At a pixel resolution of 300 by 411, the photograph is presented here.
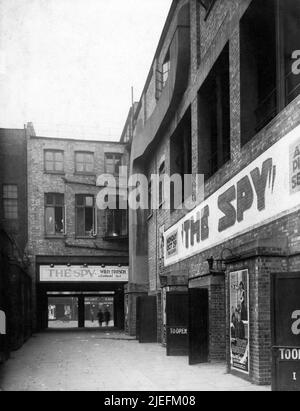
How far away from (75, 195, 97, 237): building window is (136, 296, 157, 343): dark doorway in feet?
33.7

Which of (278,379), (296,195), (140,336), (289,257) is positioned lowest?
(140,336)

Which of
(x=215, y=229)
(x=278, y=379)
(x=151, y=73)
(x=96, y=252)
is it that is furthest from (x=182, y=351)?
(x=96, y=252)

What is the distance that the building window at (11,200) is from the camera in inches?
1214

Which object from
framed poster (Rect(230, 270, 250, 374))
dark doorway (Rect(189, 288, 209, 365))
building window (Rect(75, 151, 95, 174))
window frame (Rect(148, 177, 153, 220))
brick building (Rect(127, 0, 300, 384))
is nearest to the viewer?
brick building (Rect(127, 0, 300, 384))

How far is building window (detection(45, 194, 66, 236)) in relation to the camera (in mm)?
31169

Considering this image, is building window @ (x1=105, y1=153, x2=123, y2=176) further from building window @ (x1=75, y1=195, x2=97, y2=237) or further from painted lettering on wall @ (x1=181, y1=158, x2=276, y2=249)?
painted lettering on wall @ (x1=181, y1=158, x2=276, y2=249)

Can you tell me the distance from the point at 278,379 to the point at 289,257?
2230 mm

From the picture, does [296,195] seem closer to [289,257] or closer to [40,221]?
[289,257]

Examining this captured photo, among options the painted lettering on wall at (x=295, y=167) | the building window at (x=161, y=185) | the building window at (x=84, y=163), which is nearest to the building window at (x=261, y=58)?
the painted lettering on wall at (x=295, y=167)

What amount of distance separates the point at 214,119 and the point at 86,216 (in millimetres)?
15998

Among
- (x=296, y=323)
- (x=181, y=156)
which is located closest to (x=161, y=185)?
(x=181, y=156)

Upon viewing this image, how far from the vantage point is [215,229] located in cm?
1405

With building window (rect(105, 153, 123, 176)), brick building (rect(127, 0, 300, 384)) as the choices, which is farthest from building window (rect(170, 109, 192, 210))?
building window (rect(105, 153, 123, 176))

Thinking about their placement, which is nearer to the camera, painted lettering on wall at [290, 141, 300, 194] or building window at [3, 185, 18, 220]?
painted lettering on wall at [290, 141, 300, 194]
